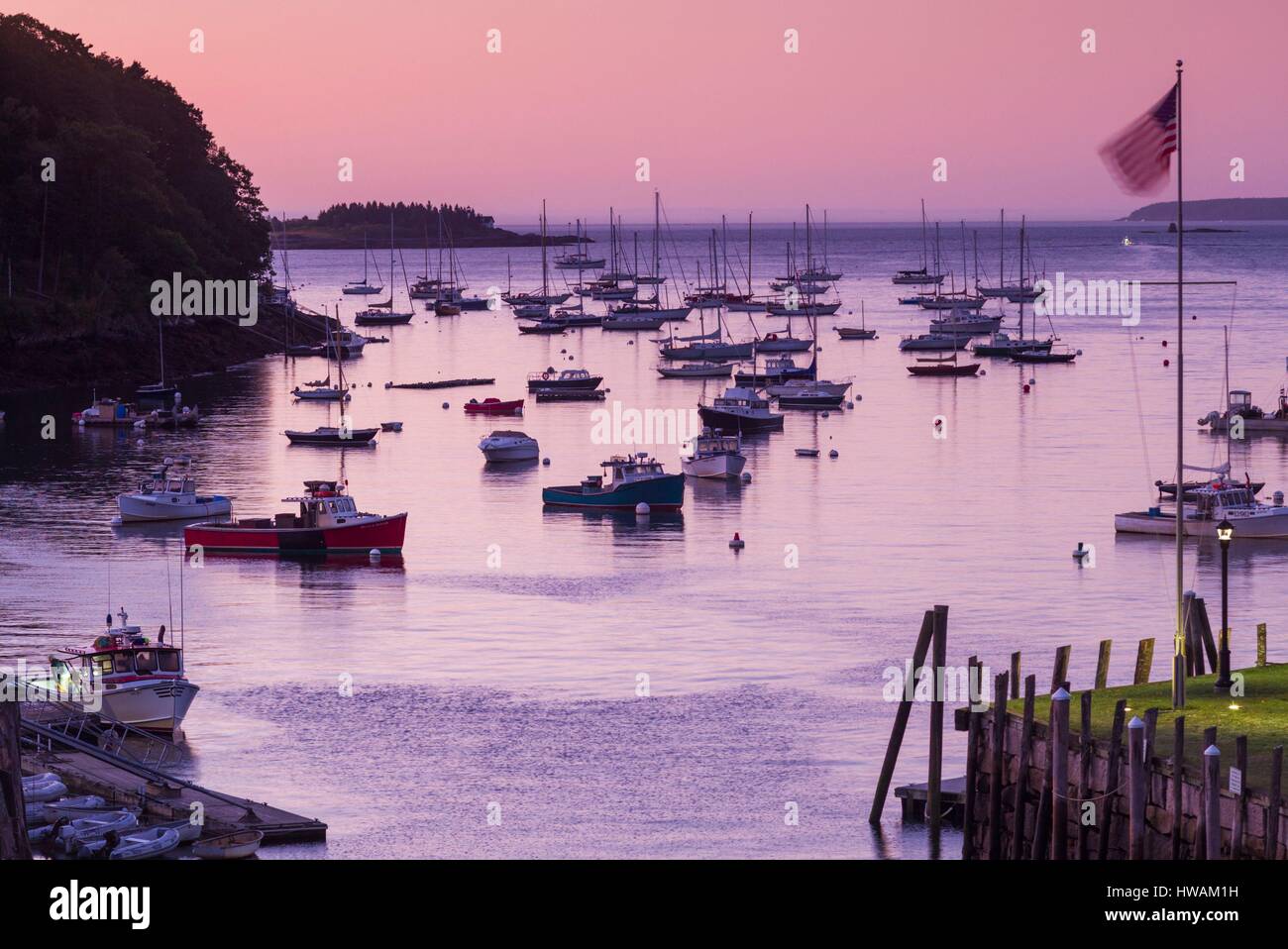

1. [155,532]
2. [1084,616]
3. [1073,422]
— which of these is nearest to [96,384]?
[155,532]

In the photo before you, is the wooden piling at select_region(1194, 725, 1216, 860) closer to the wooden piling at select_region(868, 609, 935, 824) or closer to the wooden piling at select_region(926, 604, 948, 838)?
the wooden piling at select_region(926, 604, 948, 838)

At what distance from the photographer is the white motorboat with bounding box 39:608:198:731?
1690 inches

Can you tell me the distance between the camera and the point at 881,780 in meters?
34.9

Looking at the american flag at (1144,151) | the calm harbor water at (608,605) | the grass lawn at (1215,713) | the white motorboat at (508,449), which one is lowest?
the calm harbor water at (608,605)

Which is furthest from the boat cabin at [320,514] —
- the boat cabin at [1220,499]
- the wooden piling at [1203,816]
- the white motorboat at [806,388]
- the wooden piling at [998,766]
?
the white motorboat at [806,388]

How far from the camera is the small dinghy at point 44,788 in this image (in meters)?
33.3

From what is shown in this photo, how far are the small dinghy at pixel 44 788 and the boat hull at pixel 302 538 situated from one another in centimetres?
3867

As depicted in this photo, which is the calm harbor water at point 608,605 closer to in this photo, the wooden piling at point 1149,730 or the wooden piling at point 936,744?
the wooden piling at point 936,744

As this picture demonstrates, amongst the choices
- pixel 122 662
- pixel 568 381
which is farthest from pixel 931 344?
pixel 122 662

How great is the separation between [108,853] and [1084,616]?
36.2 m
